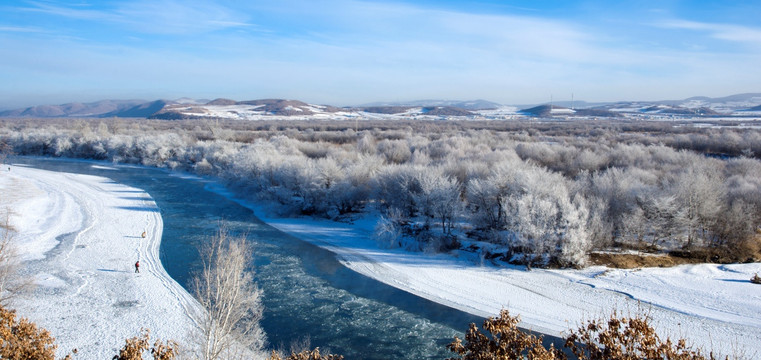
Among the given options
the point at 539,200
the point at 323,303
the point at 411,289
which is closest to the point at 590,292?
the point at 539,200

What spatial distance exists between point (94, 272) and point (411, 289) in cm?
1108

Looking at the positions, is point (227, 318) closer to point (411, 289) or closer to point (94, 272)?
point (411, 289)

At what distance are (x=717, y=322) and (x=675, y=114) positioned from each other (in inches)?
4866

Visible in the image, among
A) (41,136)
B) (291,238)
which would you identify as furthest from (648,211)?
(41,136)

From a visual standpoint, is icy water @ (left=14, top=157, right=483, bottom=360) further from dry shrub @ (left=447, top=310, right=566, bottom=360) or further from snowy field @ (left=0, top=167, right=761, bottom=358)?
dry shrub @ (left=447, top=310, right=566, bottom=360)

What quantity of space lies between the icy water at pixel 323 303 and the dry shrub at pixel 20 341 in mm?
6463

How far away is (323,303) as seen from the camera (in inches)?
558

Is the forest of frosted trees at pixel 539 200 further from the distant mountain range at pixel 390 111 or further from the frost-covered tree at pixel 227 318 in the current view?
the distant mountain range at pixel 390 111

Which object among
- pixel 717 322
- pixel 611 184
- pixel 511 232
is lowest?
pixel 717 322

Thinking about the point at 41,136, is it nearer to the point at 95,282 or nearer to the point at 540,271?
the point at 95,282

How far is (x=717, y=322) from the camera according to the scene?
509 inches

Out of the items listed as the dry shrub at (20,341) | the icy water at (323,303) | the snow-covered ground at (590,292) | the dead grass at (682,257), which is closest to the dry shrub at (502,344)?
the dry shrub at (20,341)

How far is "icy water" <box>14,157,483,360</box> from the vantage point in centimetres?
1178

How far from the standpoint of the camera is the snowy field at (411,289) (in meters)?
12.4
